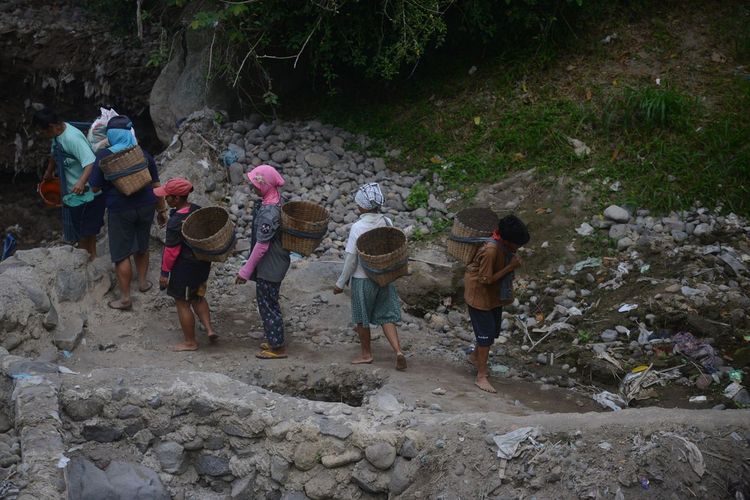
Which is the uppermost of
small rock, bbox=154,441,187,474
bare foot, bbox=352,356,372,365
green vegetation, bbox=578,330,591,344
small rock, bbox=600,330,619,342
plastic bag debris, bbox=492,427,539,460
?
plastic bag debris, bbox=492,427,539,460

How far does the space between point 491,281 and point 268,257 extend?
1675 mm

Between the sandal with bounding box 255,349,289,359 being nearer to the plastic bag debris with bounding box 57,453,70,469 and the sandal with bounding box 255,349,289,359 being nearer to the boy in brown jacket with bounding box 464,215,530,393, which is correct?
the boy in brown jacket with bounding box 464,215,530,393

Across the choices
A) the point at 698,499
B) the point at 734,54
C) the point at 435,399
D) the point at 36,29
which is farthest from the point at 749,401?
the point at 36,29

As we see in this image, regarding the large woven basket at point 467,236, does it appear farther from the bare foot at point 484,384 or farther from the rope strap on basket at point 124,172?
the rope strap on basket at point 124,172

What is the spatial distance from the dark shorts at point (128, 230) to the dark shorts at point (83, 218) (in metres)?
0.48

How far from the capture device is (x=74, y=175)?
24.1ft

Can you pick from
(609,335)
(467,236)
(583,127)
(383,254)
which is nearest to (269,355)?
(383,254)

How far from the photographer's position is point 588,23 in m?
9.71

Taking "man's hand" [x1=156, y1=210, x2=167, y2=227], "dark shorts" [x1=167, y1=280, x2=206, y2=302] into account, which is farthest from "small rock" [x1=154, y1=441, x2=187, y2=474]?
"man's hand" [x1=156, y1=210, x2=167, y2=227]

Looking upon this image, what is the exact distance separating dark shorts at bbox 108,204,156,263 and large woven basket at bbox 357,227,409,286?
1979 millimetres

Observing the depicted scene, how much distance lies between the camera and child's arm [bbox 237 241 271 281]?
636 centimetres

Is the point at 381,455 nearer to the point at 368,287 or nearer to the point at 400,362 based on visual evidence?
the point at 400,362

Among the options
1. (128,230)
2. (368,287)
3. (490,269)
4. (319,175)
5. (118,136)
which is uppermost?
(118,136)

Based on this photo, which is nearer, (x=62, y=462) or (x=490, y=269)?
(x=62, y=462)
